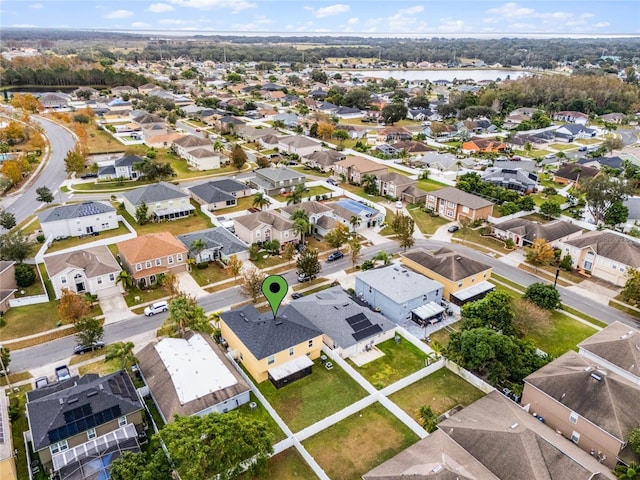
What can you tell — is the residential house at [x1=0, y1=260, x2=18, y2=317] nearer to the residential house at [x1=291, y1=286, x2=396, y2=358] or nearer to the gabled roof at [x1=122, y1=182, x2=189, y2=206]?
the gabled roof at [x1=122, y1=182, x2=189, y2=206]

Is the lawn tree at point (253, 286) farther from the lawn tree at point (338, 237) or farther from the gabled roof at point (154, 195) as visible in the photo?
the gabled roof at point (154, 195)

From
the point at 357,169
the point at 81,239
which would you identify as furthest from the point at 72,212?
the point at 357,169

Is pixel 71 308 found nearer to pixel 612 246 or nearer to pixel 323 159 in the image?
pixel 612 246

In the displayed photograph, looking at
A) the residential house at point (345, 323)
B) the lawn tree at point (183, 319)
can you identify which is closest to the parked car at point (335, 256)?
the residential house at point (345, 323)

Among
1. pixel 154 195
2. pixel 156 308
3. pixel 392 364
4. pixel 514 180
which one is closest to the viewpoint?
pixel 392 364

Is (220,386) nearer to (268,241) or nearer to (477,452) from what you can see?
(477,452)

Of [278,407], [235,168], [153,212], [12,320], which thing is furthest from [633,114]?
[12,320]
